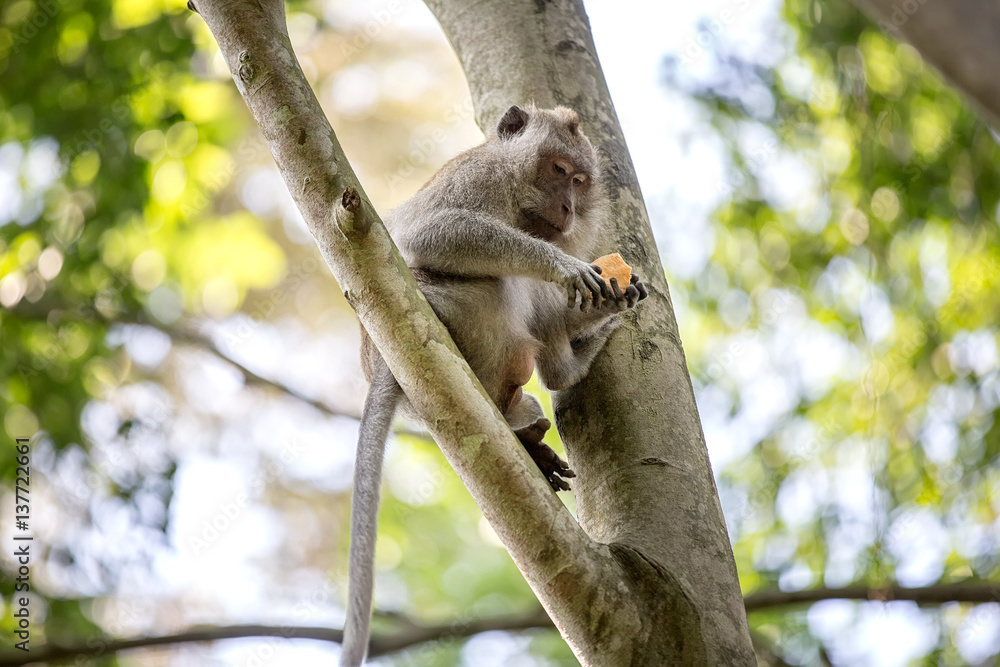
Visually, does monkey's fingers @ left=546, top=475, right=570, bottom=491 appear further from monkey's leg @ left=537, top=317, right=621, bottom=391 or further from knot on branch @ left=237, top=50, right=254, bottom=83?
knot on branch @ left=237, top=50, right=254, bottom=83

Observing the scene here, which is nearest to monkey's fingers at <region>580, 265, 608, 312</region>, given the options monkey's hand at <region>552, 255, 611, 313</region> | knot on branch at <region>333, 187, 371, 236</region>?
monkey's hand at <region>552, 255, 611, 313</region>

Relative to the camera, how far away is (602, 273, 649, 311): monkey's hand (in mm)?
3379

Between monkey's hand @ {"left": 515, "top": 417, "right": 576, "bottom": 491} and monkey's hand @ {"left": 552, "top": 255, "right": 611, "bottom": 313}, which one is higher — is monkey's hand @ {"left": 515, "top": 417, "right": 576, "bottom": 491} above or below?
below

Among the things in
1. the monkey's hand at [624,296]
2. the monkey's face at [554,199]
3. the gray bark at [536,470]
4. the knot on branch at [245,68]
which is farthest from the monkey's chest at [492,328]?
the knot on branch at [245,68]

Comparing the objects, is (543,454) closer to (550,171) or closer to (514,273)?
A: (514,273)

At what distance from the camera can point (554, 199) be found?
4309 mm

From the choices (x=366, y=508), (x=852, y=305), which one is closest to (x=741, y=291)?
(x=852, y=305)

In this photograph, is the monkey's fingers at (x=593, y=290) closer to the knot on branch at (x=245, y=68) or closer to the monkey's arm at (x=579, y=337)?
the monkey's arm at (x=579, y=337)

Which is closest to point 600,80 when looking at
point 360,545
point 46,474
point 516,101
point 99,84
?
point 516,101

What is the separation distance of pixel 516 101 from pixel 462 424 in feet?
6.98

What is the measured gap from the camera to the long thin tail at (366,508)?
2551 mm

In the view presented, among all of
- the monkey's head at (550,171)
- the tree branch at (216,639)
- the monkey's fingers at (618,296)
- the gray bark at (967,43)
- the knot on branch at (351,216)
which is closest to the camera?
the gray bark at (967,43)

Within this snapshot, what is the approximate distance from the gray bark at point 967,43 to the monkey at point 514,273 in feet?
6.50

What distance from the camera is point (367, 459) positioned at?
327 centimetres
